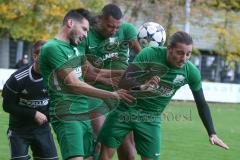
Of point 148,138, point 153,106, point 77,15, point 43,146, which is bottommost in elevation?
point 43,146

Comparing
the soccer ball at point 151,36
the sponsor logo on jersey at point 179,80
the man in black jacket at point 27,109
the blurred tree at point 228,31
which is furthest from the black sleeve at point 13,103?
the blurred tree at point 228,31

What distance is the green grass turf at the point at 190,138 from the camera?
11805 mm

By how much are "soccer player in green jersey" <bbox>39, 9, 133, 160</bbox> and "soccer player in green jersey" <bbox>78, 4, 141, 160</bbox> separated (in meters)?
1.38

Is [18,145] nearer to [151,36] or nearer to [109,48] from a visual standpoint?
[109,48]

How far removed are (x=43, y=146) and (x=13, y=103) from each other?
657 mm

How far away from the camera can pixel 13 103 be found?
25.1ft

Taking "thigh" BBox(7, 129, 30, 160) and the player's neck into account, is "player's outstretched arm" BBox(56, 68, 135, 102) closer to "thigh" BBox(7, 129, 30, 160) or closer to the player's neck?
the player's neck

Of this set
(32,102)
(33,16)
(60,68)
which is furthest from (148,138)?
(33,16)

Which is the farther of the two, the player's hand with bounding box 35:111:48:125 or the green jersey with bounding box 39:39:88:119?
the player's hand with bounding box 35:111:48:125

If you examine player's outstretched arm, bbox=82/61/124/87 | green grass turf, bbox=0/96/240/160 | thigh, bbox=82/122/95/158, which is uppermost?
player's outstretched arm, bbox=82/61/124/87

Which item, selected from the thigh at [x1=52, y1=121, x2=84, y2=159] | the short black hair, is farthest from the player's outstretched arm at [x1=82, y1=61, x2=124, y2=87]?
the thigh at [x1=52, y1=121, x2=84, y2=159]

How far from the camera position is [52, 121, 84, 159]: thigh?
22.0 feet

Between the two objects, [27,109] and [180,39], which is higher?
[180,39]

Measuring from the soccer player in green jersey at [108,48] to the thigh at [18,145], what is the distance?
41.3 inches
